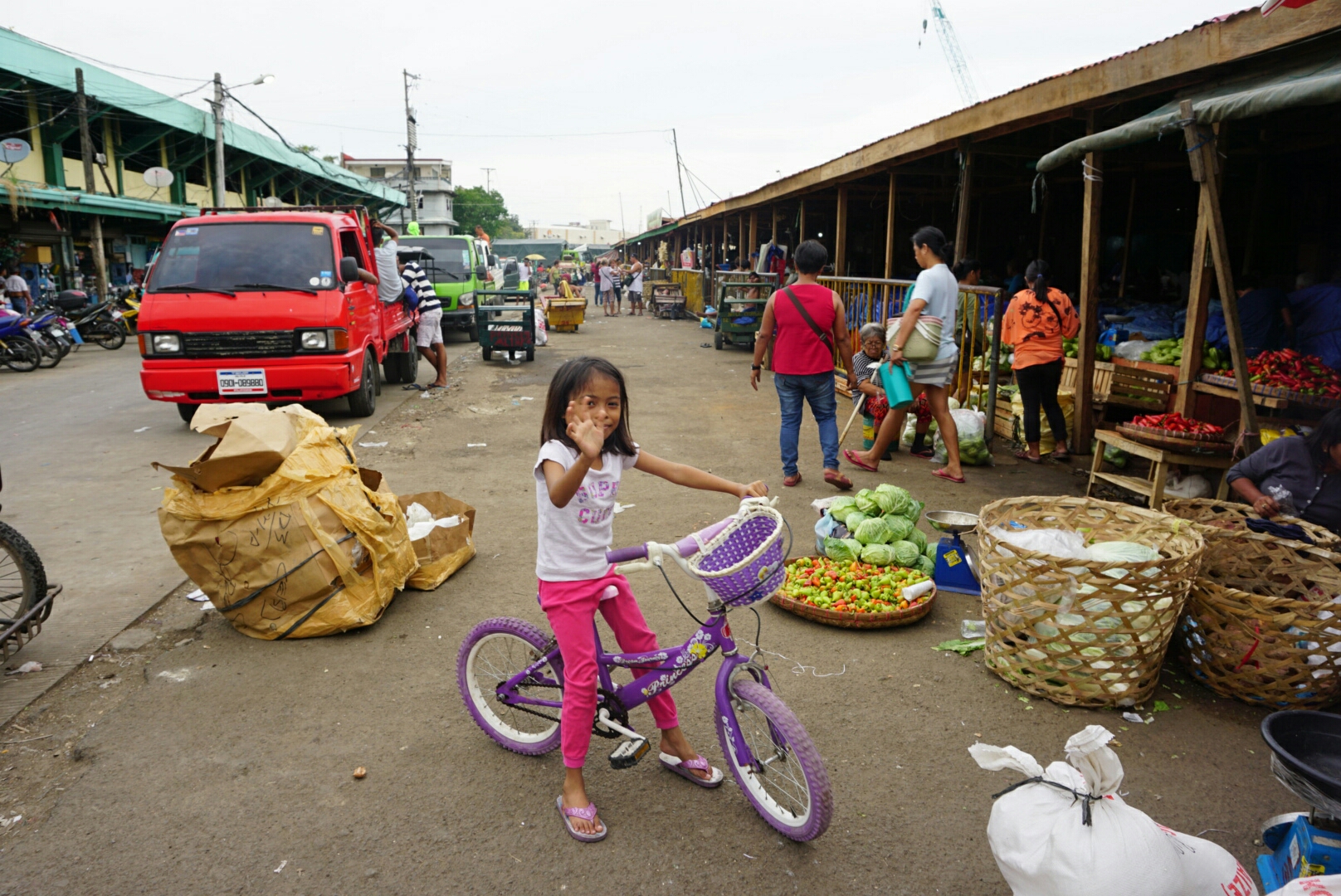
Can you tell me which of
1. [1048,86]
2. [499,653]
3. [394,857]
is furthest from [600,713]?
[1048,86]

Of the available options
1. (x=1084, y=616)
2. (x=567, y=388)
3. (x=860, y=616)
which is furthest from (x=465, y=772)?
(x=1084, y=616)

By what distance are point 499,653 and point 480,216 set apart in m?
107

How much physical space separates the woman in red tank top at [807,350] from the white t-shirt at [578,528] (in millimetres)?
3954

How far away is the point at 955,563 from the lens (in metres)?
4.78

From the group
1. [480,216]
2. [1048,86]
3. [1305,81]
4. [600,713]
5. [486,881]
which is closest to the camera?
[486,881]

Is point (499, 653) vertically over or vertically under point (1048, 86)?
under

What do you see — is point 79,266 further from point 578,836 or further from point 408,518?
point 578,836

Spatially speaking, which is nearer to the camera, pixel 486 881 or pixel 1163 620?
pixel 486 881

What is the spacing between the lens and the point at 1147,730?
335 cm

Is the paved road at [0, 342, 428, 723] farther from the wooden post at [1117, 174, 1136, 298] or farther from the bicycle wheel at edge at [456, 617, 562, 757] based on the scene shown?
the wooden post at [1117, 174, 1136, 298]

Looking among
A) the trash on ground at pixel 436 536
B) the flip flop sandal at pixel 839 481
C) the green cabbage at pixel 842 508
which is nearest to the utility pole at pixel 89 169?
the trash on ground at pixel 436 536

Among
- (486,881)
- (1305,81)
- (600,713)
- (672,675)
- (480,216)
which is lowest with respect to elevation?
(486,881)

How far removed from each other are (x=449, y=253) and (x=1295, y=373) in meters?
15.7

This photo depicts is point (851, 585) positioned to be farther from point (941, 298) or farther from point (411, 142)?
point (411, 142)
